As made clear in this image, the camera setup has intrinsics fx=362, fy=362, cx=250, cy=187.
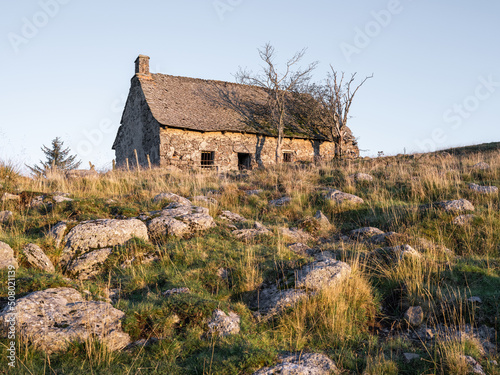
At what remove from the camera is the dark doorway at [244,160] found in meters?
20.9

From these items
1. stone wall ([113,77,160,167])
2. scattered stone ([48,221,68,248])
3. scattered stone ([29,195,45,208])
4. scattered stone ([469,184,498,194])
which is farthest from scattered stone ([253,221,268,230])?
→ stone wall ([113,77,160,167])

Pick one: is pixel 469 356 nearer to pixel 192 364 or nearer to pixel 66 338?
pixel 192 364

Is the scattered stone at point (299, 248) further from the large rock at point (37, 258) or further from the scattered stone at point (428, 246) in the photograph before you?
the large rock at point (37, 258)

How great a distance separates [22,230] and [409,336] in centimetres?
605

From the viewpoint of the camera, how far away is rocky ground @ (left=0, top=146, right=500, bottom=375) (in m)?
3.45

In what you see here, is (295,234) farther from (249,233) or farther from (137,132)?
(137,132)

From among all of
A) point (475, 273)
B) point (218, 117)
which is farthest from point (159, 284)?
point (218, 117)

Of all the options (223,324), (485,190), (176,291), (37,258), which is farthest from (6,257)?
(485,190)

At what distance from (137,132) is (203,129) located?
441 cm

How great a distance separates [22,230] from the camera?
6.08m

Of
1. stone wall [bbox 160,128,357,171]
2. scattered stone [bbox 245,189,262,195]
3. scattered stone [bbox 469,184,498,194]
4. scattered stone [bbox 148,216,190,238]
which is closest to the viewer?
scattered stone [bbox 148,216,190,238]

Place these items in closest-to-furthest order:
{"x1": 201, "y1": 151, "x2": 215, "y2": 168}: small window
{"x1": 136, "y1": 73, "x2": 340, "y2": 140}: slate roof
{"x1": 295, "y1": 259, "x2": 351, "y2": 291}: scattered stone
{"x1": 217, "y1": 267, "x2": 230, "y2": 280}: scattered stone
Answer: {"x1": 295, "y1": 259, "x2": 351, "y2": 291}: scattered stone, {"x1": 217, "y1": 267, "x2": 230, "y2": 280}: scattered stone, {"x1": 136, "y1": 73, "x2": 340, "y2": 140}: slate roof, {"x1": 201, "y1": 151, "x2": 215, "y2": 168}: small window

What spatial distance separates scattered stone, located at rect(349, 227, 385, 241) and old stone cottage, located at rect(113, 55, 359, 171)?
1302 cm

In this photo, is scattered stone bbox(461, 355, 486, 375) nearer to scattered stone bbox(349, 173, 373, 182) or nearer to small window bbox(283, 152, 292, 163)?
scattered stone bbox(349, 173, 373, 182)
